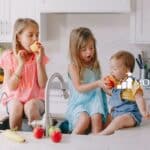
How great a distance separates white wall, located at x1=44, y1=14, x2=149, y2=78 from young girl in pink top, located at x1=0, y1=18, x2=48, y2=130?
69.4 inches

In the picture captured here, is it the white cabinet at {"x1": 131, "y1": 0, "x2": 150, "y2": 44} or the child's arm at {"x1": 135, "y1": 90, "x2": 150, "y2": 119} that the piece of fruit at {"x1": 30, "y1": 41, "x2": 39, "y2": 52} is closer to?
the child's arm at {"x1": 135, "y1": 90, "x2": 150, "y2": 119}

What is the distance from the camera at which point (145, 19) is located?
3143 millimetres

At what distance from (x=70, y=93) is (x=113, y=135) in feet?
0.96

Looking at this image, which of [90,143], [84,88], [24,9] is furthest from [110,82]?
[24,9]

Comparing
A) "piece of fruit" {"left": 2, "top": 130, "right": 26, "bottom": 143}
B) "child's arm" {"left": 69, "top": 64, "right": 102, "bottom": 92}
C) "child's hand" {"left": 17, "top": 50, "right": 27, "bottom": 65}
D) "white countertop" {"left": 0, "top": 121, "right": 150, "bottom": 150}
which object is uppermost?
"child's hand" {"left": 17, "top": 50, "right": 27, "bottom": 65}

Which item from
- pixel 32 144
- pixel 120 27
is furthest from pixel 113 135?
pixel 120 27

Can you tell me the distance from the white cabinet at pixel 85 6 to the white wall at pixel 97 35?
1.30ft

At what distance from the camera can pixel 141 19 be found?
3.15 meters

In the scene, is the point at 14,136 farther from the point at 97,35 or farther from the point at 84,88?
the point at 97,35

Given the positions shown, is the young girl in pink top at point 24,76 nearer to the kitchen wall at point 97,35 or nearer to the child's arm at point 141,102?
the child's arm at point 141,102

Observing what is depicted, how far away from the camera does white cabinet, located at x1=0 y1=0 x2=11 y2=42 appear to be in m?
3.39

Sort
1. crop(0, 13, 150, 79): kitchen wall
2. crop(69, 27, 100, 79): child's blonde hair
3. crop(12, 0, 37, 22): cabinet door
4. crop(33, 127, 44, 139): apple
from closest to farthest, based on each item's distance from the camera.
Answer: crop(33, 127, 44, 139): apple
crop(69, 27, 100, 79): child's blonde hair
crop(12, 0, 37, 22): cabinet door
crop(0, 13, 150, 79): kitchen wall

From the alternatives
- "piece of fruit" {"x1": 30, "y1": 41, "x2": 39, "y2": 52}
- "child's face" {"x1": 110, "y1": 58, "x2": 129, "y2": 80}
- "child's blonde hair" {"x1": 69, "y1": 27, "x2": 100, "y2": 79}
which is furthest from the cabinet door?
"child's face" {"x1": 110, "y1": 58, "x2": 129, "y2": 80}

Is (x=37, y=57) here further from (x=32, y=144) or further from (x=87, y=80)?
(x=32, y=144)
